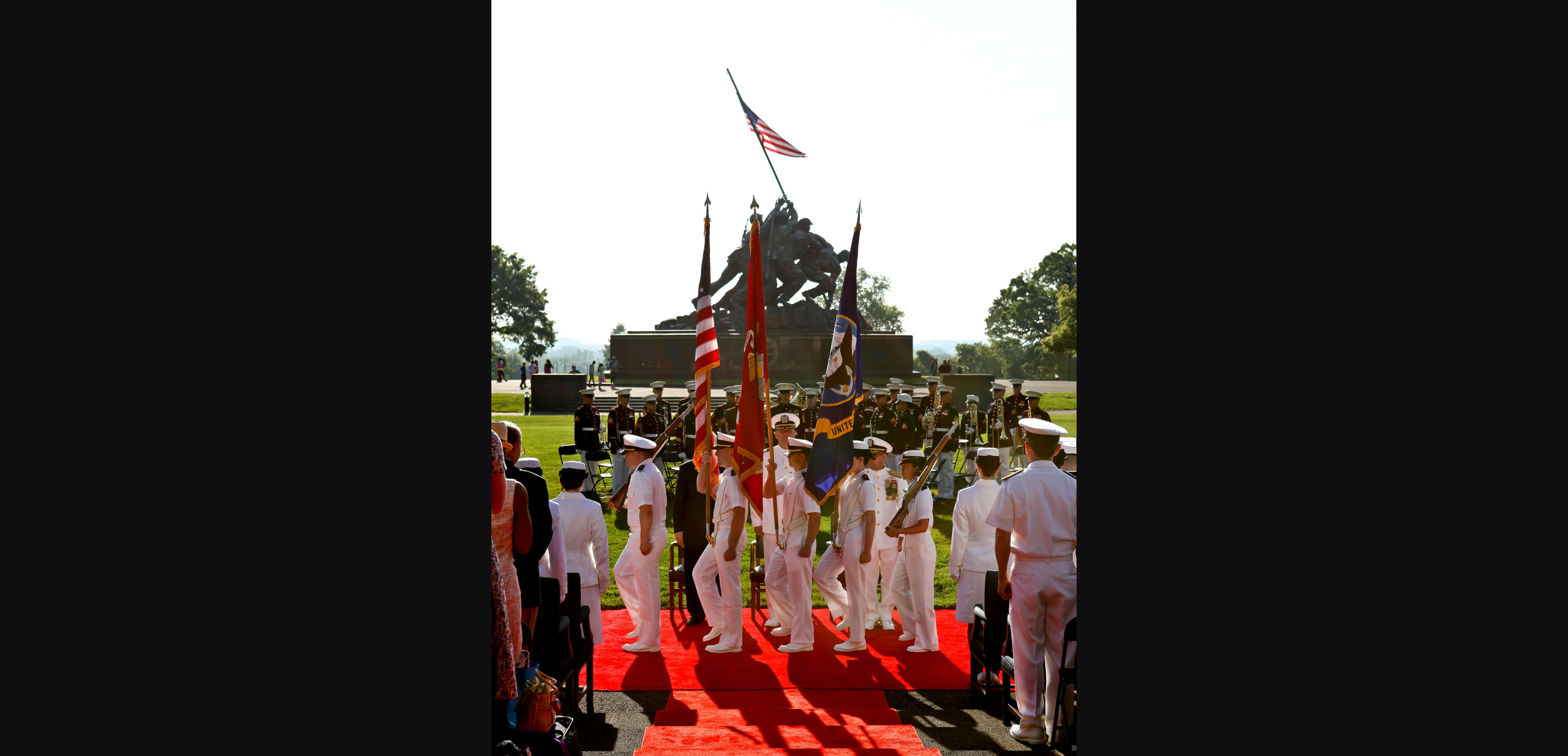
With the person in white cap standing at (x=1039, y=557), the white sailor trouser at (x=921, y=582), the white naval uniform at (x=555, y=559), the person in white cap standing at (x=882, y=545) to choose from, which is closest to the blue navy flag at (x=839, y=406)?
the person in white cap standing at (x=882, y=545)

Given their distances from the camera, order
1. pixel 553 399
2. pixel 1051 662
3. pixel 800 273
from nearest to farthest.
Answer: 1. pixel 1051 662
2. pixel 553 399
3. pixel 800 273

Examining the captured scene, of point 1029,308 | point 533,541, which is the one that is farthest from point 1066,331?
point 533,541

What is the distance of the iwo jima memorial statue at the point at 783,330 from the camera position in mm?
37875

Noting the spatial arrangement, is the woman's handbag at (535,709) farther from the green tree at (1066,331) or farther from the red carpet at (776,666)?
the green tree at (1066,331)

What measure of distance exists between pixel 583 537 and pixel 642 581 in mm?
874

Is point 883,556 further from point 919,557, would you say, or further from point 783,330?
point 783,330

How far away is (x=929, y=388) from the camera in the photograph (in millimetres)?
22031

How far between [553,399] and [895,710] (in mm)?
31021

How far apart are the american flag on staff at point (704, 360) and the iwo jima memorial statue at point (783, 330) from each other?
87.5ft

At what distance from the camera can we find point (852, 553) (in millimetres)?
9336

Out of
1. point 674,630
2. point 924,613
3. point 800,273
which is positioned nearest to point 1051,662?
point 924,613

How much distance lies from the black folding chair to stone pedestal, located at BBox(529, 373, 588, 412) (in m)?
31.6

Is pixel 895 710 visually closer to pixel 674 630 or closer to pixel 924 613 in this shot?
pixel 924 613

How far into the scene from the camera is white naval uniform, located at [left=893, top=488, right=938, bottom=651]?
920cm
